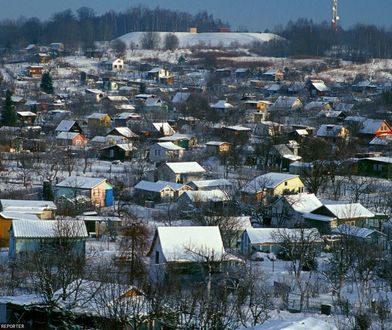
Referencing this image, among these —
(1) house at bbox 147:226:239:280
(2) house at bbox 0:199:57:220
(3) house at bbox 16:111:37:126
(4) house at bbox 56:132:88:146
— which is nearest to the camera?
(1) house at bbox 147:226:239:280

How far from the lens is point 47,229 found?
21.5ft

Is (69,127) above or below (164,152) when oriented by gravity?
above

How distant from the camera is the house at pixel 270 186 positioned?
884 centimetres

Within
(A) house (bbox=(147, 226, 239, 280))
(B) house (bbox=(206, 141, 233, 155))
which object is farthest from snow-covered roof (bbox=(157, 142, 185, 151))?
(A) house (bbox=(147, 226, 239, 280))

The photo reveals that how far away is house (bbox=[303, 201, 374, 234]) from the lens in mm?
7641

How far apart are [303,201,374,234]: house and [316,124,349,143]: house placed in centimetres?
549

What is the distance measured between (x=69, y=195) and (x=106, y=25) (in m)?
35.0

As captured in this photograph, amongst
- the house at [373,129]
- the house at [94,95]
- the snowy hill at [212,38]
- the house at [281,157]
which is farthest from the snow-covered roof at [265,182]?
the snowy hill at [212,38]

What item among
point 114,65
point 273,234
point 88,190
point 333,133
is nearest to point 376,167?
point 333,133

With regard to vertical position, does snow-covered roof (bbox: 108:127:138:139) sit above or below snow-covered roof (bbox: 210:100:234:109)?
below

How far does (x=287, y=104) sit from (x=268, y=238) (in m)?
11.9

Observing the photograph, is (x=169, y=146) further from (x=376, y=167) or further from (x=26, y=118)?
(x=26, y=118)

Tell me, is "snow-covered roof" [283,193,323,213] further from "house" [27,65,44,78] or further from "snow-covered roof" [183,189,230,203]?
"house" [27,65,44,78]

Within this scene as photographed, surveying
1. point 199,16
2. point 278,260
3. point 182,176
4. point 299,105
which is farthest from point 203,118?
point 199,16
